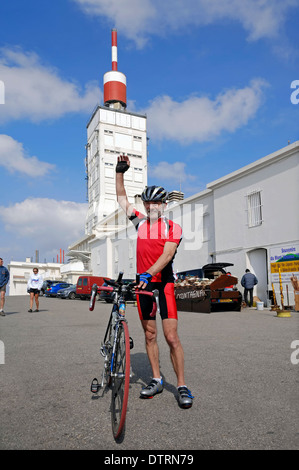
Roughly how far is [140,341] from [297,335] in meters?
3.36

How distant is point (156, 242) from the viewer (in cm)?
393

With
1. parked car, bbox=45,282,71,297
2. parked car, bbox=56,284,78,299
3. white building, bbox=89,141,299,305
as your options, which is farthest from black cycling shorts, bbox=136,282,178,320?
parked car, bbox=45,282,71,297

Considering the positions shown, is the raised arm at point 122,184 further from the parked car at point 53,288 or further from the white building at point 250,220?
the parked car at point 53,288

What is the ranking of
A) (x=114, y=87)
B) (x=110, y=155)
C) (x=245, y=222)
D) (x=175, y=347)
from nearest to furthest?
1. (x=175, y=347)
2. (x=245, y=222)
3. (x=110, y=155)
4. (x=114, y=87)

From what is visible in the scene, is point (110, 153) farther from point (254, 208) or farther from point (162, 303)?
point (162, 303)

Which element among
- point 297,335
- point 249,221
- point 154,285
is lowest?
point 297,335

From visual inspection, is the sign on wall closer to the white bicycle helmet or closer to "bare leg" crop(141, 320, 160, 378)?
"bare leg" crop(141, 320, 160, 378)

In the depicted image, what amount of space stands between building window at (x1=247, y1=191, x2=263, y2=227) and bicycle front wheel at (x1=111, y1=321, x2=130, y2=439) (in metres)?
16.7

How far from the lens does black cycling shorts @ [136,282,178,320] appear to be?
3.83m

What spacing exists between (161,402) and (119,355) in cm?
75

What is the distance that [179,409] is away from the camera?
11.3ft

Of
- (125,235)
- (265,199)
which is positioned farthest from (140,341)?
(125,235)

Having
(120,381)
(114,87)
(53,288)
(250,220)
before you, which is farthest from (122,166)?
(114,87)

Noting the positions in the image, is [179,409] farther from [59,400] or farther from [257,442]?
[59,400]
